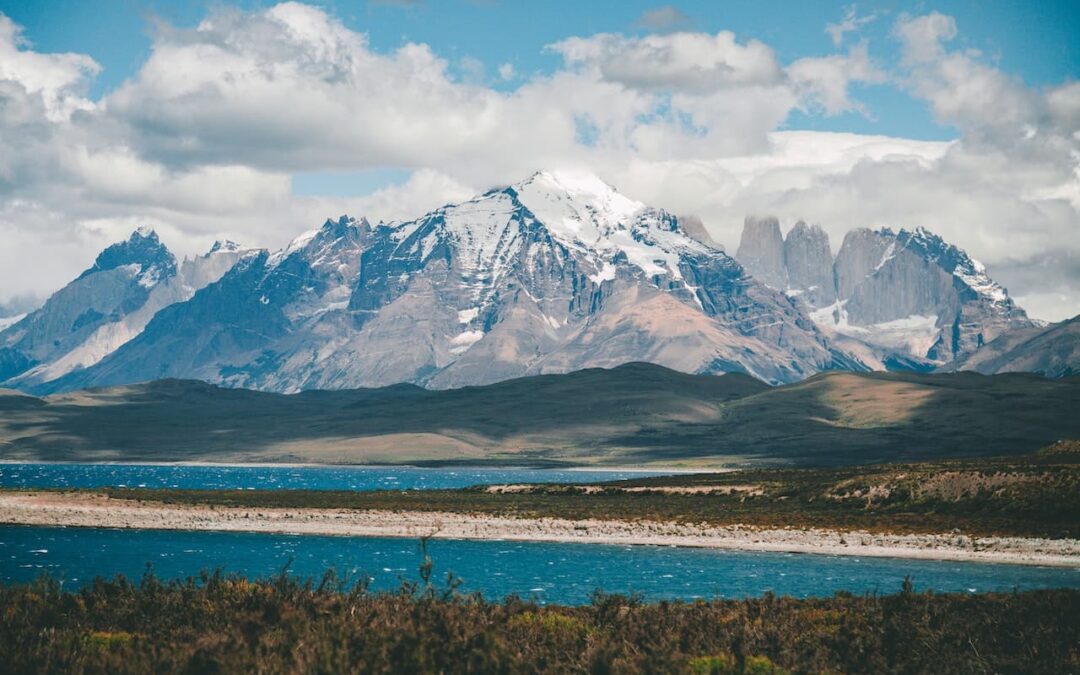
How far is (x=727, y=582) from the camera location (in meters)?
67.9

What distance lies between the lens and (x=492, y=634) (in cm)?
2980

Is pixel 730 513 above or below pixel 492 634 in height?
below

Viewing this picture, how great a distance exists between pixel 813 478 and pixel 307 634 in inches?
4432

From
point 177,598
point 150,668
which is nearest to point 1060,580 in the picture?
point 177,598

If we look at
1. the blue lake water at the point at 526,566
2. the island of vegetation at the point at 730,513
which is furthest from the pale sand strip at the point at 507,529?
the blue lake water at the point at 526,566

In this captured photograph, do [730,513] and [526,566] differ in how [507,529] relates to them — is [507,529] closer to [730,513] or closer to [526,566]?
[730,513]

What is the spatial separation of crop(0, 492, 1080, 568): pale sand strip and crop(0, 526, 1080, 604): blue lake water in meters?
3.29

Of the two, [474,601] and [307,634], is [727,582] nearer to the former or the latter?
[474,601]

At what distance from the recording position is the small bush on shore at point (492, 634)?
29469 millimetres

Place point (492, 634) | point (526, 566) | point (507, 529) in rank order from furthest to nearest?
point (507, 529)
point (526, 566)
point (492, 634)

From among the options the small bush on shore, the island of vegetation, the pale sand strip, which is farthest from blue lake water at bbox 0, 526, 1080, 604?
the small bush on shore

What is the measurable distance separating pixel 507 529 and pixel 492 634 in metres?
69.6

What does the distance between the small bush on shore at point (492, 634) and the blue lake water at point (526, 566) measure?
17297mm

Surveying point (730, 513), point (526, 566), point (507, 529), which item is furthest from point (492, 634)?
point (730, 513)
